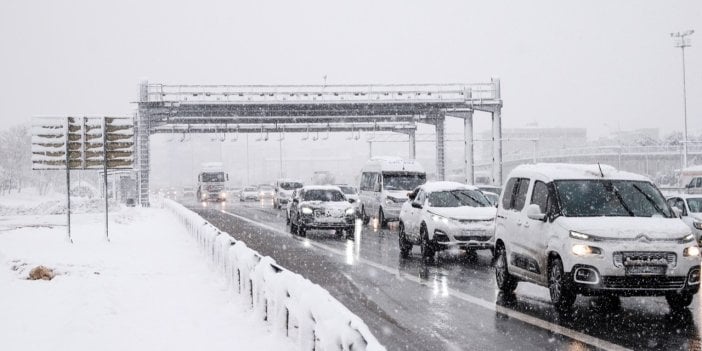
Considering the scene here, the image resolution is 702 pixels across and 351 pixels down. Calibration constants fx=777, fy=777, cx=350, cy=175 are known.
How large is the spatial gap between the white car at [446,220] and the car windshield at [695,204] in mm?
5502

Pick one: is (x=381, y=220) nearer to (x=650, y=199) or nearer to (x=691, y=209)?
(x=691, y=209)

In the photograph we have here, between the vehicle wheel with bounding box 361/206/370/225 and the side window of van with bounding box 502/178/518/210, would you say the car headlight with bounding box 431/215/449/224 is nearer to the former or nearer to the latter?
the side window of van with bounding box 502/178/518/210

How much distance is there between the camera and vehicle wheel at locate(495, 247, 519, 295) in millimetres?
11531

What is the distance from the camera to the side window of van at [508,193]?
11758 mm

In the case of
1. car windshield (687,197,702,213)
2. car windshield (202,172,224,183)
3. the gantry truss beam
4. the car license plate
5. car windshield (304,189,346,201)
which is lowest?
the car license plate

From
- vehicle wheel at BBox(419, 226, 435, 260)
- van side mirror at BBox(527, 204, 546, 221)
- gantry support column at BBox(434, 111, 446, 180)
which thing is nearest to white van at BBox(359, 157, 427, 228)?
vehicle wheel at BBox(419, 226, 435, 260)

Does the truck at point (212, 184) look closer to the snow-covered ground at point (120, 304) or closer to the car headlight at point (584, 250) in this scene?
the snow-covered ground at point (120, 304)

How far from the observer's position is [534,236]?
1047 centimetres

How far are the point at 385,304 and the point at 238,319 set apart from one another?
2096 millimetres

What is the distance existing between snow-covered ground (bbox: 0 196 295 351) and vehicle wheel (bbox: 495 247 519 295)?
3881 mm

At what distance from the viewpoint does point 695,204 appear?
19750mm

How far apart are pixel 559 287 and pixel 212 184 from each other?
57.0m

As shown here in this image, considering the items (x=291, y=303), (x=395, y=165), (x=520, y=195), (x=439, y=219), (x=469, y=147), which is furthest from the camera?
(x=469, y=147)

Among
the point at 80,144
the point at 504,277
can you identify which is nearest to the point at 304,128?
the point at 80,144
